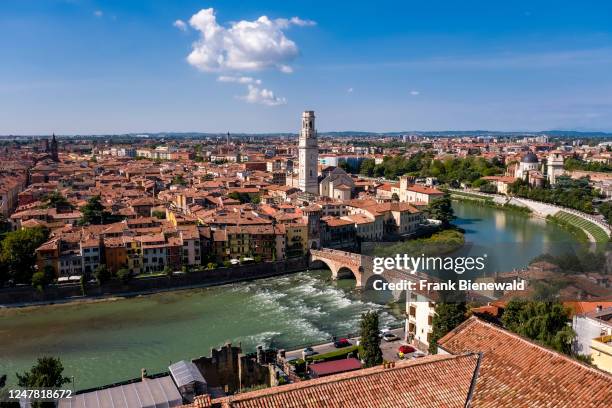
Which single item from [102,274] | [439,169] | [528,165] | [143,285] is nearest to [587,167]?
[528,165]

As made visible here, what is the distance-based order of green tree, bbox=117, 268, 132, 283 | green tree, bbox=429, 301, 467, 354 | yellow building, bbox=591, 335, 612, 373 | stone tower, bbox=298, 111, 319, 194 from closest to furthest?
yellow building, bbox=591, 335, 612, 373
green tree, bbox=429, 301, 467, 354
green tree, bbox=117, 268, 132, 283
stone tower, bbox=298, 111, 319, 194

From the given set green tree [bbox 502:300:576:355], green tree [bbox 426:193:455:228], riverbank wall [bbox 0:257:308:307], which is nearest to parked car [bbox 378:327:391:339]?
green tree [bbox 502:300:576:355]

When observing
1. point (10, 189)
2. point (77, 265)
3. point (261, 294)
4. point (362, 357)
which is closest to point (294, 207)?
point (261, 294)

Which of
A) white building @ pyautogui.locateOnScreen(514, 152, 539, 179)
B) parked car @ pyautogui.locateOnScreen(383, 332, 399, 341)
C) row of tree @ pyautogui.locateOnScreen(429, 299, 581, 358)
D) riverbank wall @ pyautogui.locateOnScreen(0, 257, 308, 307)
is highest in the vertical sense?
white building @ pyautogui.locateOnScreen(514, 152, 539, 179)

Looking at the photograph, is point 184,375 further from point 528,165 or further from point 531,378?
point 528,165

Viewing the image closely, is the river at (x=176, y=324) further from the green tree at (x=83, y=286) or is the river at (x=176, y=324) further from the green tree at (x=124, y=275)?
the green tree at (x=124, y=275)

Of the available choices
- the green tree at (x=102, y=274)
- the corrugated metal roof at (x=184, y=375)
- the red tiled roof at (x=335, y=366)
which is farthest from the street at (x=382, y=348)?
the green tree at (x=102, y=274)

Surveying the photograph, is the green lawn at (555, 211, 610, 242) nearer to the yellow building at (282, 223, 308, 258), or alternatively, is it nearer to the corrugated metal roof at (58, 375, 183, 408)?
the yellow building at (282, 223, 308, 258)
